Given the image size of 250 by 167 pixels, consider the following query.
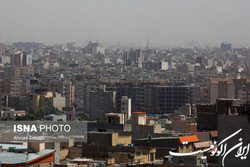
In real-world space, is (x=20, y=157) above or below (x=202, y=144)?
above

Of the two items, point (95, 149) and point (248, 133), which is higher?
point (248, 133)

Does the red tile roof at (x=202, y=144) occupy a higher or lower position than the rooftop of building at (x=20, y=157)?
lower

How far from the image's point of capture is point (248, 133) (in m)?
10.5

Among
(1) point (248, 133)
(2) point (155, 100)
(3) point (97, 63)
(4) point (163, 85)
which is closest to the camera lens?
(1) point (248, 133)

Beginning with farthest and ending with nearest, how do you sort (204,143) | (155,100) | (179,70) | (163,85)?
1. (179,70)
2. (163,85)
3. (155,100)
4. (204,143)

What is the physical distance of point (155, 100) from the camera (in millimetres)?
88875

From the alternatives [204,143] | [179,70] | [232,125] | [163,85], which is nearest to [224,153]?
[232,125]

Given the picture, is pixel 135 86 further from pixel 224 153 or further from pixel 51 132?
pixel 224 153

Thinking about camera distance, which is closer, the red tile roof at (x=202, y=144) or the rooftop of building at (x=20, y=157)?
the rooftop of building at (x=20, y=157)

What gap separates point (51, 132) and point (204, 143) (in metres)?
10.2

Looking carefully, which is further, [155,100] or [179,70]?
[179,70]

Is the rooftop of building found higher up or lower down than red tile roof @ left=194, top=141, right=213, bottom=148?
higher up

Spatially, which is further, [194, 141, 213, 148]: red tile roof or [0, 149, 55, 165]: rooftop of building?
[194, 141, 213, 148]: red tile roof

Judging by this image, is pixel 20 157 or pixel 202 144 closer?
pixel 20 157
